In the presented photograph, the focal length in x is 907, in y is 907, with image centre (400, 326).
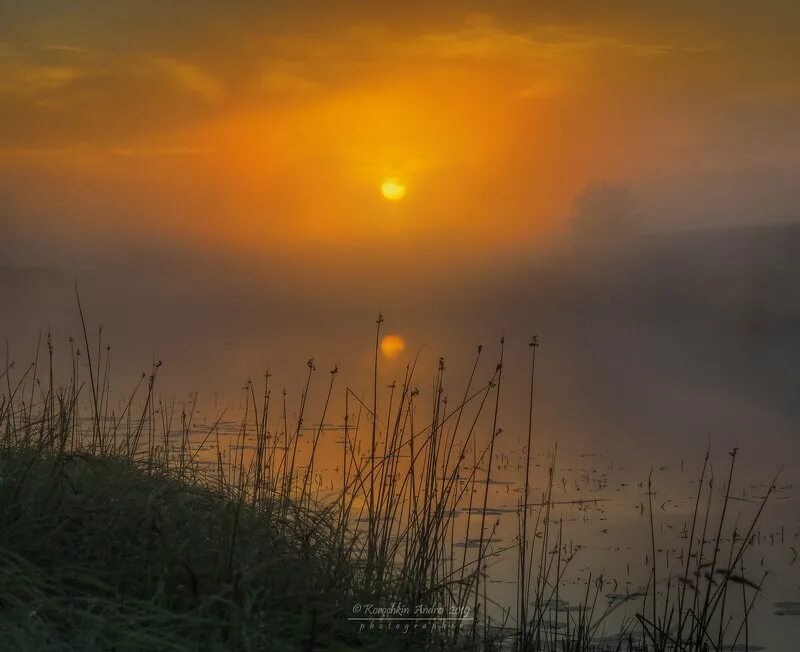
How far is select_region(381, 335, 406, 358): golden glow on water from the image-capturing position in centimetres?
3862

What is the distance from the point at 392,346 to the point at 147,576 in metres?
40.1

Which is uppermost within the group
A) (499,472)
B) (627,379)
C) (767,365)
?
(767,365)

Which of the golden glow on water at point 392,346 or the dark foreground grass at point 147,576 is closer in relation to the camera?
the dark foreground grass at point 147,576

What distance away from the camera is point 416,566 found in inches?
173

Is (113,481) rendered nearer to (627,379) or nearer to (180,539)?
(180,539)

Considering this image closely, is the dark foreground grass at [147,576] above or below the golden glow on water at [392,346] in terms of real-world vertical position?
below

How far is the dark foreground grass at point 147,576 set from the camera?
285 cm

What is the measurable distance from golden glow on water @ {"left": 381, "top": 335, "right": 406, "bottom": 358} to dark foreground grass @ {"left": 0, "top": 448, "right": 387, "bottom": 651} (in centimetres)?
3284

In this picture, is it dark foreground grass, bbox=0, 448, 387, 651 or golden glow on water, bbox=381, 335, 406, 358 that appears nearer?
dark foreground grass, bbox=0, 448, 387, 651

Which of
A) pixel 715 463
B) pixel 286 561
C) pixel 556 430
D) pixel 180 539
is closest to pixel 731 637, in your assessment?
pixel 286 561

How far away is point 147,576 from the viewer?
3.30m

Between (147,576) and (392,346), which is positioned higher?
(392,346)

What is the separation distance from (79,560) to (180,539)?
1.34 feet

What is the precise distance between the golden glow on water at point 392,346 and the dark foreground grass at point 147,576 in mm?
32838
